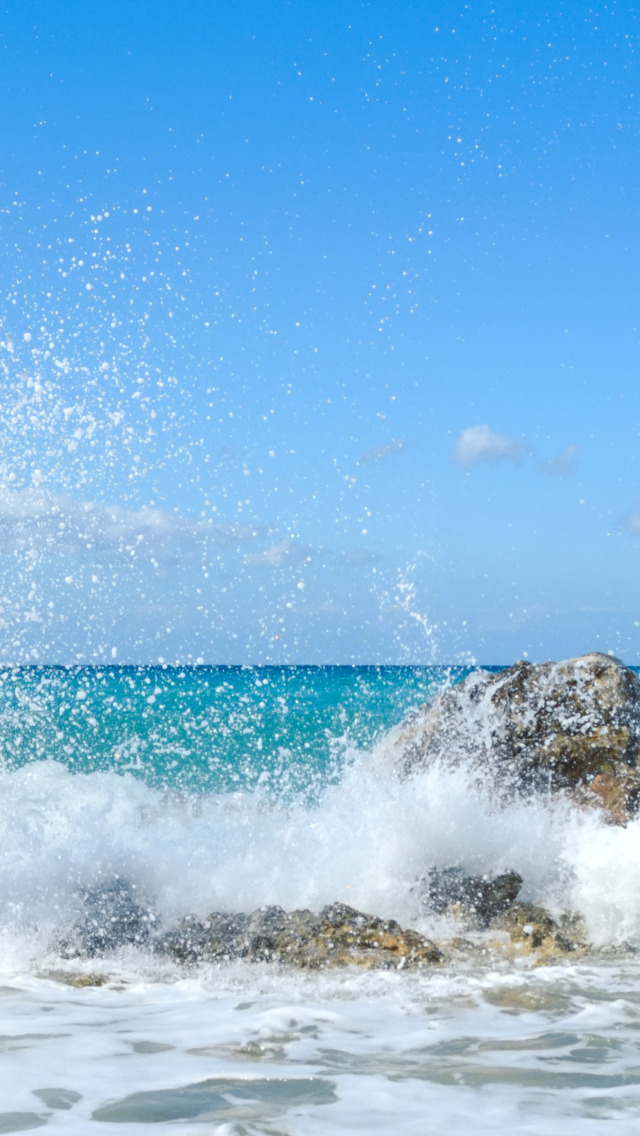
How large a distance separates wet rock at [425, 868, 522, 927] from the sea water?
0.55 feet

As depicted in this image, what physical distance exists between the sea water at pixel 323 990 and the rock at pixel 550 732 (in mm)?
347

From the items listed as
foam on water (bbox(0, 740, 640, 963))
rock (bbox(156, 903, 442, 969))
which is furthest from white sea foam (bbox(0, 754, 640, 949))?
rock (bbox(156, 903, 442, 969))

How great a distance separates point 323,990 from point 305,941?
1.85ft

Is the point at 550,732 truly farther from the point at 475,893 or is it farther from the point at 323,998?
the point at 323,998

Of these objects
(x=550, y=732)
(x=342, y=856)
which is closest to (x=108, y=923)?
(x=342, y=856)

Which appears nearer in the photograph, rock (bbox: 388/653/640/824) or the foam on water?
the foam on water

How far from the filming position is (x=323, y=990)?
4883 millimetres

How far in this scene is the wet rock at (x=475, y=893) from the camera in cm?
632

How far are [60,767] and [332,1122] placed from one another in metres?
11.7

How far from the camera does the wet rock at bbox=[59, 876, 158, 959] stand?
18.9 ft

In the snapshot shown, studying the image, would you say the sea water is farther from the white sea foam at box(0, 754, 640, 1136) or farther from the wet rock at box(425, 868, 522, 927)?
the wet rock at box(425, 868, 522, 927)

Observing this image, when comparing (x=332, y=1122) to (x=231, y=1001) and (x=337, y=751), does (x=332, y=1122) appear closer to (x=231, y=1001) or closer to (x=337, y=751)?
(x=231, y=1001)

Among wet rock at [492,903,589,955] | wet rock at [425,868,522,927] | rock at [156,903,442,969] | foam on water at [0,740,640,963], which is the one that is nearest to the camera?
rock at [156,903,442,969]

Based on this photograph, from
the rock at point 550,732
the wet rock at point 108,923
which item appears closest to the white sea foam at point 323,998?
the wet rock at point 108,923
